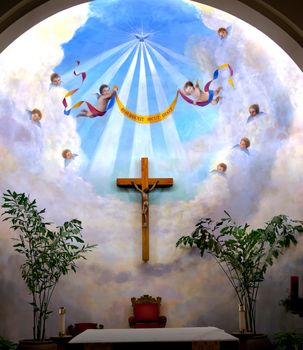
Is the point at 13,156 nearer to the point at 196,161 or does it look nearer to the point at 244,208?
the point at 196,161

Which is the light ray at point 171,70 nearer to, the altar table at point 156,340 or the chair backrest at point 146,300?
the chair backrest at point 146,300

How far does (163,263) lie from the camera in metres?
10.6

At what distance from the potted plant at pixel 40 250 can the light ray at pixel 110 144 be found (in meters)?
1.01

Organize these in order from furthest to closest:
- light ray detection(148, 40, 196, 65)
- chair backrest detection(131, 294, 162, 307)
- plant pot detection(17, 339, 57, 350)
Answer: light ray detection(148, 40, 196, 65) → chair backrest detection(131, 294, 162, 307) → plant pot detection(17, 339, 57, 350)

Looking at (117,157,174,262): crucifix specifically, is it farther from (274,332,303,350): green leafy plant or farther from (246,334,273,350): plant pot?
(274,332,303,350): green leafy plant

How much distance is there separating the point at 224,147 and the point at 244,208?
109 centimetres

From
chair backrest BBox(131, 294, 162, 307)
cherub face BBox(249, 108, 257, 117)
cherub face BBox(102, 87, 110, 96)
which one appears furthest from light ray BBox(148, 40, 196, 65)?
chair backrest BBox(131, 294, 162, 307)

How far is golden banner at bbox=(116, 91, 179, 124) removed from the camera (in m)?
11.2

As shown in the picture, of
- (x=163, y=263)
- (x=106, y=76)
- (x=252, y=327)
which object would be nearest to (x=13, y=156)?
(x=106, y=76)

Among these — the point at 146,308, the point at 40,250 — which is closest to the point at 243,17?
the point at 40,250

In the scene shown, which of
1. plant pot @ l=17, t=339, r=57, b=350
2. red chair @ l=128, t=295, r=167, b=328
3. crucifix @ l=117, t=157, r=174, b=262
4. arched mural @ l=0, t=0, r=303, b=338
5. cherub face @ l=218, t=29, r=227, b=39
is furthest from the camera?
cherub face @ l=218, t=29, r=227, b=39

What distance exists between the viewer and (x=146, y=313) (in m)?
10.1

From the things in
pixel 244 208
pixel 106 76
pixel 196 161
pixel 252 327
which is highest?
pixel 106 76

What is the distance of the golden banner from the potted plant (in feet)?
7.02
